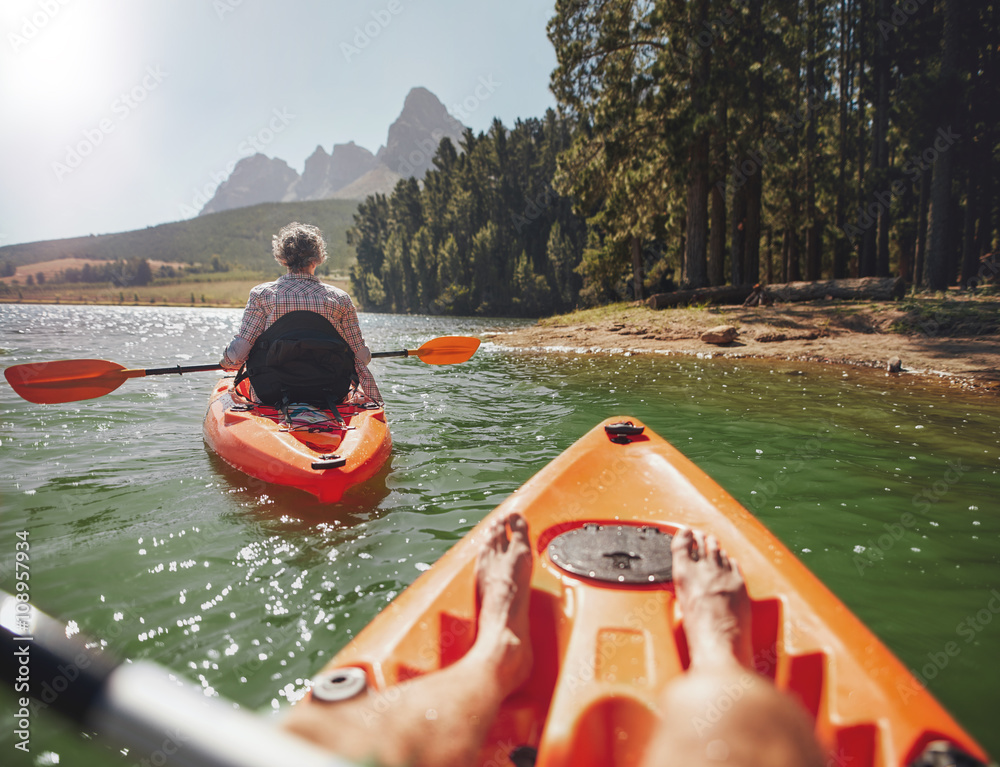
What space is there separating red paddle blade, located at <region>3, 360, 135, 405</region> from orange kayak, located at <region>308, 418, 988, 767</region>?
390cm

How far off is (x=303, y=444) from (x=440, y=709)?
2.64m

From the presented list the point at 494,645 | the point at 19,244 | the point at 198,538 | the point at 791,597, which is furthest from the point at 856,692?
the point at 19,244

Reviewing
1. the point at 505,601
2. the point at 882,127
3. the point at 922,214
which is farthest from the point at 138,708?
the point at 922,214

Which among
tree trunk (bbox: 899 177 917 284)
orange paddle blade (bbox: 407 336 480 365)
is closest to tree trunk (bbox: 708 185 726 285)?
orange paddle blade (bbox: 407 336 480 365)

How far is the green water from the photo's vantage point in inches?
80.4

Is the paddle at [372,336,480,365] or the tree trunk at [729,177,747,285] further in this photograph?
the tree trunk at [729,177,747,285]

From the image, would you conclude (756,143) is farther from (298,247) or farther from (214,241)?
(214,241)

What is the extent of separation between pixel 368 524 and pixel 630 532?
162 cm

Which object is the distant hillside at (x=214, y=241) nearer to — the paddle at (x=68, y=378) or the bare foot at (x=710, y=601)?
the paddle at (x=68, y=378)

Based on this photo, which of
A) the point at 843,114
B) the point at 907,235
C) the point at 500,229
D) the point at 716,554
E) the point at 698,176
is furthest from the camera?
the point at 500,229

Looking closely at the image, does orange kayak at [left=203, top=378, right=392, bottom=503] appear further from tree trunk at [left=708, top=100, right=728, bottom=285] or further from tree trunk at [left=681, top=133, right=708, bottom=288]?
tree trunk at [left=708, top=100, right=728, bottom=285]

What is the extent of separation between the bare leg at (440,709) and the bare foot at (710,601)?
1.68 feet

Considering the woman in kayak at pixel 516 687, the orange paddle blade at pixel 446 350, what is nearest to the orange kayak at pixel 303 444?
the orange paddle blade at pixel 446 350

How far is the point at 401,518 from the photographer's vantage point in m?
3.22
